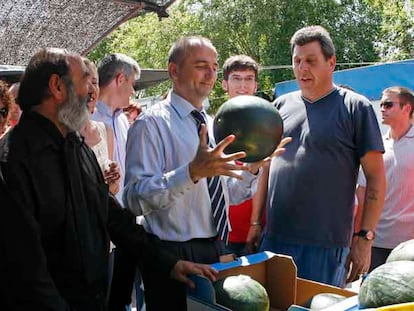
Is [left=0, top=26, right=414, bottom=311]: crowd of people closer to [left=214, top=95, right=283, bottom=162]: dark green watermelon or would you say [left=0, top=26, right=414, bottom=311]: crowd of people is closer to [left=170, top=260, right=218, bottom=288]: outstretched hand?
[left=170, top=260, right=218, bottom=288]: outstretched hand

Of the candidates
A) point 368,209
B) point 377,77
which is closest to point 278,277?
point 368,209

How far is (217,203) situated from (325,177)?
32.3 inches

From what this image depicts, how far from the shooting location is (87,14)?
28.3 ft

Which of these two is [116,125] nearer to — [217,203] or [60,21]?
[217,203]

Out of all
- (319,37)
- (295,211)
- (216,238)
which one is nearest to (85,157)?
(216,238)

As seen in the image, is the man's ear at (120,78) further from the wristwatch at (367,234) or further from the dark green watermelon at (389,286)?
the dark green watermelon at (389,286)

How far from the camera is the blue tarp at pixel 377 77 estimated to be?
8.23m

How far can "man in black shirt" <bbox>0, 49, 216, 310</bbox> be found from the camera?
209 centimetres

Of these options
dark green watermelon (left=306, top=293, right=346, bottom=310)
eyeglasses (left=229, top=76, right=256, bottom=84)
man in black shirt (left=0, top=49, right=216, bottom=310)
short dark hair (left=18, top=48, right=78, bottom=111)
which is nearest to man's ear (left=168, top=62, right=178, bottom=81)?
man in black shirt (left=0, top=49, right=216, bottom=310)

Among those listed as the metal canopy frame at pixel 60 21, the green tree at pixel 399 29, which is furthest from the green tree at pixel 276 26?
the metal canopy frame at pixel 60 21

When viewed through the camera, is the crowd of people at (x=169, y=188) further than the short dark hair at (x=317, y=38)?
No

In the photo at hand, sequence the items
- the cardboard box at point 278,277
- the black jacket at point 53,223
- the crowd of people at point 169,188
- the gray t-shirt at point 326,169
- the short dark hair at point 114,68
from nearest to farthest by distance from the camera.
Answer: the black jacket at point 53,223 < the crowd of people at point 169,188 < the cardboard box at point 278,277 < the gray t-shirt at point 326,169 < the short dark hair at point 114,68

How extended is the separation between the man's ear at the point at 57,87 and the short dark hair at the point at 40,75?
0.05 feet

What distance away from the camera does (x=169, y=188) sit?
2516 millimetres
